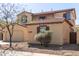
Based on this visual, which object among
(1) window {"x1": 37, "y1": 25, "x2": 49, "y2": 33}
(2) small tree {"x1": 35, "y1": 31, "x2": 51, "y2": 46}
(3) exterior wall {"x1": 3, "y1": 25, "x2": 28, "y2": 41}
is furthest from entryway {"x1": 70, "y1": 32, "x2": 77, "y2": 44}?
(3) exterior wall {"x1": 3, "y1": 25, "x2": 28, "y2": 41}

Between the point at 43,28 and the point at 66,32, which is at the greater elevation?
the point at 43,28

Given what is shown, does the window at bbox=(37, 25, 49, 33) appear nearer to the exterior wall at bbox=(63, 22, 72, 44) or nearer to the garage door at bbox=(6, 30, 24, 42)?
the exterior wall at bbox=(63, 22, 72, 44)

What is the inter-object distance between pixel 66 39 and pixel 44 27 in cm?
129

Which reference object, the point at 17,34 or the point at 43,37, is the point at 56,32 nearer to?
the point at 43,37

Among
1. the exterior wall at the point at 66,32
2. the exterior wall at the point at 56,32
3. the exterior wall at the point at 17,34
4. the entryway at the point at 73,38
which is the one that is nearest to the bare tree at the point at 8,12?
the exterior wall at the point at 17,34

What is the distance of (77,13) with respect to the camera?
912cm

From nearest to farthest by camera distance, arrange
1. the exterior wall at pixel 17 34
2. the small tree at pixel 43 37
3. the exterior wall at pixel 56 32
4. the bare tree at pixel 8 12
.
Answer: the bare tree at pixel 8 12 < the exterior wall at pixel 17 34 < the small tree at pixel 43 37 < the exterior wall at pixel 56 32

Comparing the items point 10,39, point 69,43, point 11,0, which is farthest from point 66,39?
point 11,0

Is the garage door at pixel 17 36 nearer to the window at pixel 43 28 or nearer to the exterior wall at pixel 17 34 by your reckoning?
the exterior wall at pixel 17 34

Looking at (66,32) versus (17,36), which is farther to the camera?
(66,32)

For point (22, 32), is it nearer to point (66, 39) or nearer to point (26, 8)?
point (26, 8)

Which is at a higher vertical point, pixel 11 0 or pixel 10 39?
pixel 11 0

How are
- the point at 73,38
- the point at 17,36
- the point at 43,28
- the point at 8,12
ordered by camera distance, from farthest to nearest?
the point at 73,38
the point at 43,28
the point at 17,36
the point at 8,12

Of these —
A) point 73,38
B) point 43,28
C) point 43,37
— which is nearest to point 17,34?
point 43,37
